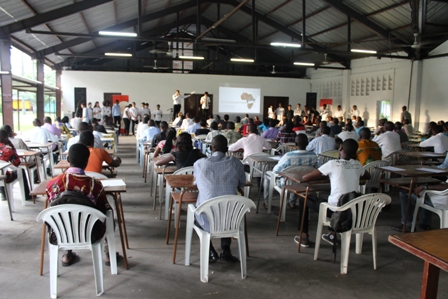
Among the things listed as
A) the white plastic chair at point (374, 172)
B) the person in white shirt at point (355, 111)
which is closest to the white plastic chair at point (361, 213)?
the white plastic chair at point (374, 172)

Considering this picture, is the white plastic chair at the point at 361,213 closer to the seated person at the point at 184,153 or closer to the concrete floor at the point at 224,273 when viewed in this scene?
the concrete floor at the point at 224,273

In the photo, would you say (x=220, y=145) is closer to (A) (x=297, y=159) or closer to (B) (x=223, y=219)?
(B) (x=223, y=219)

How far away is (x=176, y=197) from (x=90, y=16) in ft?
35.6

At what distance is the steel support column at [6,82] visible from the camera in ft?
32.8

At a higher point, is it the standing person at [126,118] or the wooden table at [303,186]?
the standing person at [126,118]

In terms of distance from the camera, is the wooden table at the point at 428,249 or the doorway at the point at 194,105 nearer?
the wooden table at the point at 428,249

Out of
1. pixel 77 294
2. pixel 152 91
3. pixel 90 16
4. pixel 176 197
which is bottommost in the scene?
pixel 77 294

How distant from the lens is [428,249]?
1.77 m

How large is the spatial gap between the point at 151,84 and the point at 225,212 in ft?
56.6

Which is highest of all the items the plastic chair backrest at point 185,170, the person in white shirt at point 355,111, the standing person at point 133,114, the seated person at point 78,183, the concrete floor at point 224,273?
the person in white shirt at point 355,111

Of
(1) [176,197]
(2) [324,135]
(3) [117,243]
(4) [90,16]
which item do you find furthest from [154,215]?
Answer: (4) [90,16]

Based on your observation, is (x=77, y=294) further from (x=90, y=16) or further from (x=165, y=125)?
(x=90, y=16)

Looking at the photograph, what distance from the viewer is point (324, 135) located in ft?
21.0

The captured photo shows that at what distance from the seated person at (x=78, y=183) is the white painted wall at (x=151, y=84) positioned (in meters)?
17.0
